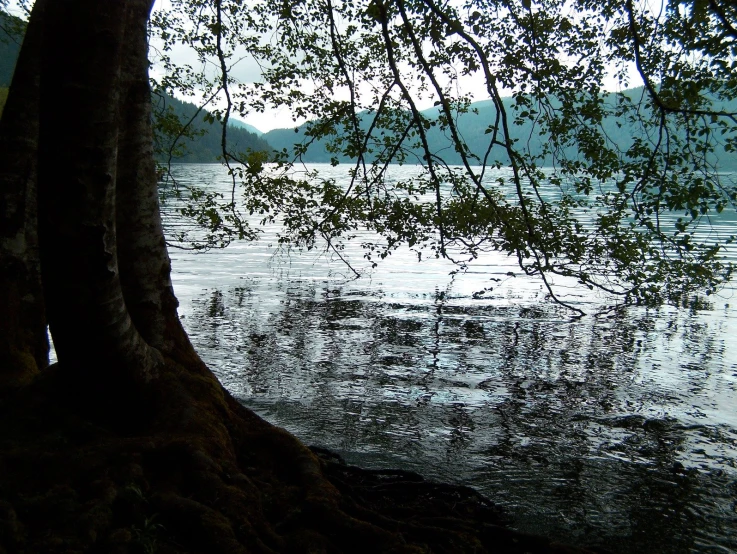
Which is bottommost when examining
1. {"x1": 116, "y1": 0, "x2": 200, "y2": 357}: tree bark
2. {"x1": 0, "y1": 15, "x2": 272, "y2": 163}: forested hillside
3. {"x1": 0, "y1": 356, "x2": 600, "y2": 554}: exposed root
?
{"x1": 0, "y1": 356, "x2": 600, "y2": 554}: exposed root

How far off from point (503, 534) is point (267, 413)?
6341mm

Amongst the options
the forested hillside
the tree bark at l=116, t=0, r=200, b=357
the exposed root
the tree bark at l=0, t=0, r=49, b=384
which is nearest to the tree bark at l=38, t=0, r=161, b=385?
the exposed root

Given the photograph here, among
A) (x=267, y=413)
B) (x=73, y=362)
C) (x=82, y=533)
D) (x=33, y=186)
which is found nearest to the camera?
(x=82, y=533)

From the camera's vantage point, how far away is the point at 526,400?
12.7 m

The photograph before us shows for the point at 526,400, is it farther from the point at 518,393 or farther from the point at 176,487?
the point at 176,487

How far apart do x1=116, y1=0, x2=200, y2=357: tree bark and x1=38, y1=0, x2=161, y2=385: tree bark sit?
142 cm

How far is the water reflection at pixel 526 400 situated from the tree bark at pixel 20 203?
4984 millimetres

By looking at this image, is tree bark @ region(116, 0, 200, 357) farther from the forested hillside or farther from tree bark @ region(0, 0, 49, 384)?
the forested hillside

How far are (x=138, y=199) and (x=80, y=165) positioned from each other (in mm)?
1986

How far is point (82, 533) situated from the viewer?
13.1ft

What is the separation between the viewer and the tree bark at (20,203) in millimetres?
6633

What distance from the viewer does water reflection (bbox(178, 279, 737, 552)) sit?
8.20 m


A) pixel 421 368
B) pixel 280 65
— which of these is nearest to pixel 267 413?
pixel 421 368

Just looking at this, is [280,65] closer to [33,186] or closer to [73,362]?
[33,186]
